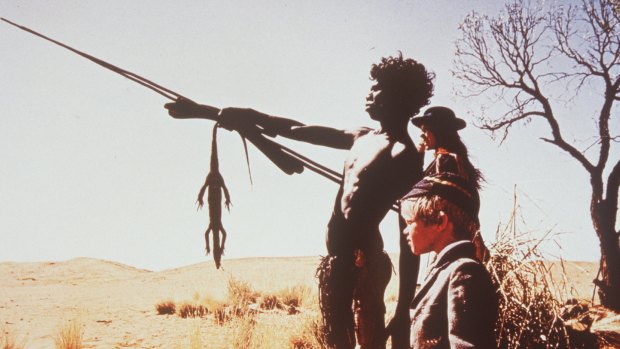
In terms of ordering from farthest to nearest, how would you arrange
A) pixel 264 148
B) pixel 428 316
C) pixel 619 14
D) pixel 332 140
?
pixel 619 14, pixel 332 140, pixel 264 148, pixel 428 316

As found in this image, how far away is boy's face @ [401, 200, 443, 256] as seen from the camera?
1572 mm

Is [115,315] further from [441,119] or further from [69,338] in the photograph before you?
[441,119]

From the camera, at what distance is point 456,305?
1.24 metres

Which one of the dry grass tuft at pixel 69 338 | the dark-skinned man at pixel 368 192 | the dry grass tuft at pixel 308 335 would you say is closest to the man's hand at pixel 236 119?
the dark-skinned man at pixel 368 192

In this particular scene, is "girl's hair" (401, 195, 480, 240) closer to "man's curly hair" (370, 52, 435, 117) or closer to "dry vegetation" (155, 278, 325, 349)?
"man's curly hair" (370, 52, 435, 117)

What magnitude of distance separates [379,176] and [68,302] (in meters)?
14.0

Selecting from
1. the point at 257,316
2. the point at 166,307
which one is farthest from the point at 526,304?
the point at 166,307

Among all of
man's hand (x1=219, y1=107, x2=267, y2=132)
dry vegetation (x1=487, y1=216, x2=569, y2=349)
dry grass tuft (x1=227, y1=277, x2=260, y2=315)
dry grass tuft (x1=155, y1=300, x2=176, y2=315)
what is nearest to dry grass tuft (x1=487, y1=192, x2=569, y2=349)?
dry vegetation (x1=487, y1=216, x2=569, y2=349)

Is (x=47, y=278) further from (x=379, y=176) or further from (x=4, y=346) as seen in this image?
(x=379, y=176)

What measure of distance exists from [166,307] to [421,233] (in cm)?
934

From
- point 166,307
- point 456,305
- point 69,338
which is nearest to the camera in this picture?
point 456,305

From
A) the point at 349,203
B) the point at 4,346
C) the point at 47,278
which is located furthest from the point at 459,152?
the point at 47,278

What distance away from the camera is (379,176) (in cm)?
237

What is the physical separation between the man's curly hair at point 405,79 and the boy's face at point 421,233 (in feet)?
4.04
